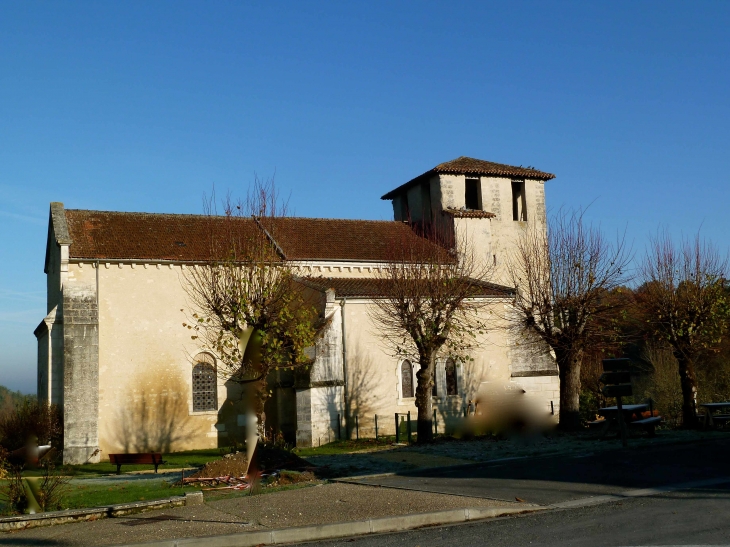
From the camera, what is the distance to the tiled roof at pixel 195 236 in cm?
2417

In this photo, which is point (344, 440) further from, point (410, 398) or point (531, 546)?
point (531, 546)

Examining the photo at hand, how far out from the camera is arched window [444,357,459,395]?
81.2 ft

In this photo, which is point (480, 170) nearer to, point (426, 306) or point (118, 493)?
point (426, 306)

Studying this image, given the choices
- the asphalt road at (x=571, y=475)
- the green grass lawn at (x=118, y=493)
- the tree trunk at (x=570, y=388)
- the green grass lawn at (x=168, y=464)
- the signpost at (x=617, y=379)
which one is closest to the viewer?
the asphalt road at (x=571, y=475)

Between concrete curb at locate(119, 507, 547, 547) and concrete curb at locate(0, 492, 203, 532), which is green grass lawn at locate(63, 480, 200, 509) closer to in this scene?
concrete curb at locate(0, 492, 203, 532)

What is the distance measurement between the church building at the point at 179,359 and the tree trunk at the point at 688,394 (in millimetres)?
4201

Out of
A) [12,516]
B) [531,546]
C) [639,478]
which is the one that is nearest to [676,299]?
[639,478]

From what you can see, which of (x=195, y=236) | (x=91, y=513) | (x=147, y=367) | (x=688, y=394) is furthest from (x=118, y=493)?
(x=688, y=394)

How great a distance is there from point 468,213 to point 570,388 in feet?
35.0

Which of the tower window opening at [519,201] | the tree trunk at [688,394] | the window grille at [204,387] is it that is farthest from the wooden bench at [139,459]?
the tower window opening at [519,201]

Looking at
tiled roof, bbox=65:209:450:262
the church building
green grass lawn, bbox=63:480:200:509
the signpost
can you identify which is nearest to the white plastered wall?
the church building

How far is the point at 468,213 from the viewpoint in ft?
95.8

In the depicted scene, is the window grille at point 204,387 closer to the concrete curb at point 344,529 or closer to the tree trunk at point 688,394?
the tree trunk at point 688,394

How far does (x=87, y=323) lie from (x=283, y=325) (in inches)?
402
